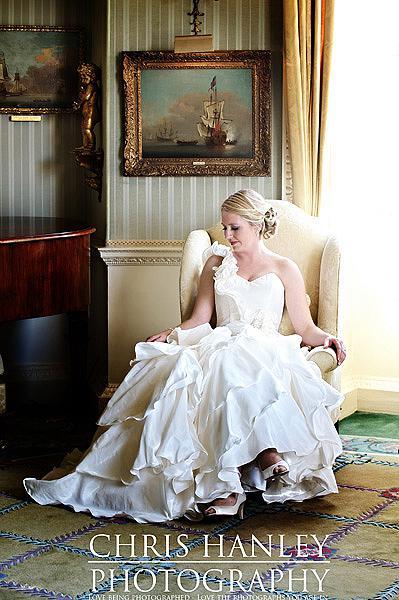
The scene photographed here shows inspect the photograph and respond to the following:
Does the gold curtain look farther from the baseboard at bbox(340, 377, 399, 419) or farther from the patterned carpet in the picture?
the patterned carpet

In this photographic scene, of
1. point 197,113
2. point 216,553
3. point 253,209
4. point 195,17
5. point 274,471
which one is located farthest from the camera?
point 197,113

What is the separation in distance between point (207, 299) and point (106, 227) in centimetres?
114

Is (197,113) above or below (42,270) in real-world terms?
above

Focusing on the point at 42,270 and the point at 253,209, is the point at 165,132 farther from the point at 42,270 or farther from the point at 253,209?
the point at 42,270

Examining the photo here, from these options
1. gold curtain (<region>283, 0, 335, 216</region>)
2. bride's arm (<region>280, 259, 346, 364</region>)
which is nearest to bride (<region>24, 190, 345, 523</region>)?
bride's arm (<region>280, 259, 346, 364</region>)

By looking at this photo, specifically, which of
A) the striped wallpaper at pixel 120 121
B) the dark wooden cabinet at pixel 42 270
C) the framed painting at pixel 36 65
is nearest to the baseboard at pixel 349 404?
the striped wallpaper at pixel 120 121

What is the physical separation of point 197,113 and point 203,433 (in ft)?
6.86

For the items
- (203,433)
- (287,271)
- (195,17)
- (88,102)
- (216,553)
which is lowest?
(216,553)

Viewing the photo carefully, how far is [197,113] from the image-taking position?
516 cm

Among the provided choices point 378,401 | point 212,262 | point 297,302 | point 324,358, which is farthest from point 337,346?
point 378,401

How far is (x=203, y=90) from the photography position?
203 inches

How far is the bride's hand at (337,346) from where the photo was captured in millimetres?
4102

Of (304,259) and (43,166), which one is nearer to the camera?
(304,259)

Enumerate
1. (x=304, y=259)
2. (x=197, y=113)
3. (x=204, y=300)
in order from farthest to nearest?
(x=197, y=113)
(x=304, y=259)
(x=204, y=300)
